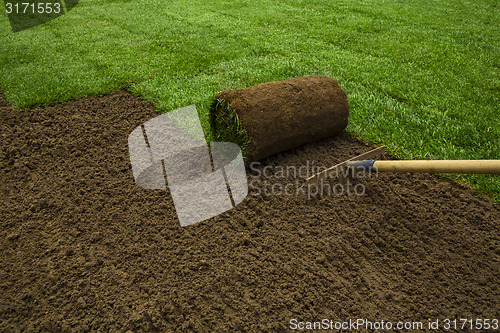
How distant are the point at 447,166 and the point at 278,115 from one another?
1.68 m

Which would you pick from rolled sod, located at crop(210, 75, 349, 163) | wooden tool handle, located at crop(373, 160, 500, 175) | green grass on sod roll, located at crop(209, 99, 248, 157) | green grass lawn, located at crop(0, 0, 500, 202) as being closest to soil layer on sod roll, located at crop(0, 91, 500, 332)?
rolled sod, located at crop(210, 75, 349, 163)

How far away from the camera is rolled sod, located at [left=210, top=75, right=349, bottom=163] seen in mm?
3652

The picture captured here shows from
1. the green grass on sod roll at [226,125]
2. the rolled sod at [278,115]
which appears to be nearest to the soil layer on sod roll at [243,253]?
the rolled sod at [278,115]

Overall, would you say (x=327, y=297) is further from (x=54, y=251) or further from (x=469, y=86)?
(x=469, y=86)

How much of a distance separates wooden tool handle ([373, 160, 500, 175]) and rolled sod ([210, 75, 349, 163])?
1030 millimetres

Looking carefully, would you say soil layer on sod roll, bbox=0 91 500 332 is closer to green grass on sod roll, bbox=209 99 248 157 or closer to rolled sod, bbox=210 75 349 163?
rolled sod, bbox=210 75 349 163

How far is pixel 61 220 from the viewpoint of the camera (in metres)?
3.30

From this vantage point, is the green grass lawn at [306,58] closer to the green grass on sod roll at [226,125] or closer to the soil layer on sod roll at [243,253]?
the green grass on sod roll at [226,125]

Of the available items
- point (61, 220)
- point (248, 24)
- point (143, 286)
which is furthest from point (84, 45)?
point (143, 286)

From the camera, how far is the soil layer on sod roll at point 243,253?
98.7 inches

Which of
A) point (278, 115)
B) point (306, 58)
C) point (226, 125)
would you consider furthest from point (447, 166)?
point (306, 58)

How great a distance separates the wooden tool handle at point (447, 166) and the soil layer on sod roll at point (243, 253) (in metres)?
0.50

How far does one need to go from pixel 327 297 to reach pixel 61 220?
2.47m

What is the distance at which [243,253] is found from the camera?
291 cm
